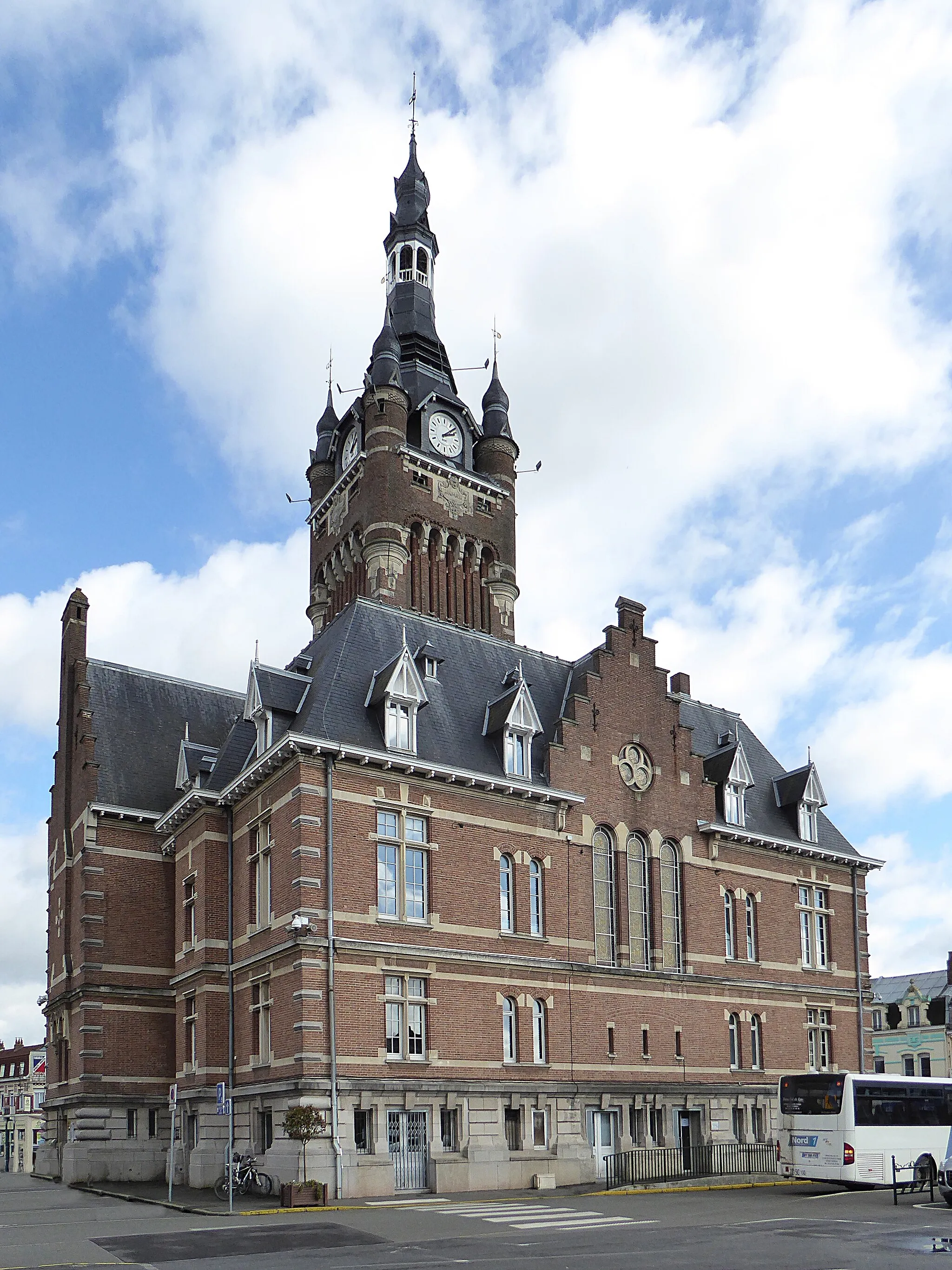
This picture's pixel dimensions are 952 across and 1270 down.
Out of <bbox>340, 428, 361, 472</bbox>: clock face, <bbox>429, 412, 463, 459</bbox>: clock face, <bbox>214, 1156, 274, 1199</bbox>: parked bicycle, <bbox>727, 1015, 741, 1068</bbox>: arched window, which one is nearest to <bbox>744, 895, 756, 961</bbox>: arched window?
<bbox>727, 1015, 741, 1068</bbox>: arched window

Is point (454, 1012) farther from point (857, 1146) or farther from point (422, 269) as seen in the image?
point (422, 269)

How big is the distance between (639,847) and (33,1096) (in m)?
96.9

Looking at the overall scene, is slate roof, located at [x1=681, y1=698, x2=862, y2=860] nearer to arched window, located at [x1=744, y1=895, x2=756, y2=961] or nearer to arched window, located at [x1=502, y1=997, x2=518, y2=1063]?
arched window, located at [x1=744, y1=895, x2=756, y2=961]

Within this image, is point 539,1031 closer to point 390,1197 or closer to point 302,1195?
point 390,1197

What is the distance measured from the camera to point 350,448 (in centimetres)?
7162

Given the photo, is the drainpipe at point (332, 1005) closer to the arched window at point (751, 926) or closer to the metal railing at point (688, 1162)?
the metal railing at point (688, 1162)

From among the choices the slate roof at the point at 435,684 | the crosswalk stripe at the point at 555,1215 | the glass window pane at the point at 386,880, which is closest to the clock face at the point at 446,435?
the slate roof at the point at 435,684

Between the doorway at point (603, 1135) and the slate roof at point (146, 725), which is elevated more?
the slate roof at point (146, 725)

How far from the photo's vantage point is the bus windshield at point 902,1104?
1305 inches

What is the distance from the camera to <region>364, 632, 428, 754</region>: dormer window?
37.6m

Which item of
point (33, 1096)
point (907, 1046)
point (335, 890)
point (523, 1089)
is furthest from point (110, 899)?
point (33, 1096)

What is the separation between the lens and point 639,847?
43.2m

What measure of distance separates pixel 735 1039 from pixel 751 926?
13.0ft

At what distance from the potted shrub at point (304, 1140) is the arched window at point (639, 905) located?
13.0 meters
